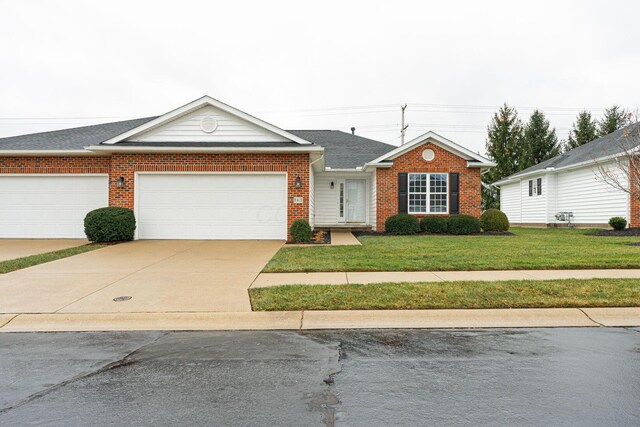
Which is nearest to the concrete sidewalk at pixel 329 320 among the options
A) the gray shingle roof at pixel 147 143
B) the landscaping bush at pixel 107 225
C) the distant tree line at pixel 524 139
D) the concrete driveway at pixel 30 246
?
the concrete driveway at pixel 30 246

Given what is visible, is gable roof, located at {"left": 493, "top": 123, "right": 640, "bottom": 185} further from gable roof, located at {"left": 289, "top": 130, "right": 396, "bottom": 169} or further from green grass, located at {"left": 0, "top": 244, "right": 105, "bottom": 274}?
green grass, located at {"left": 0, "top": 244, "right": 105, "bottom": 274}

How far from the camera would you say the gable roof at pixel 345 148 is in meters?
20.3

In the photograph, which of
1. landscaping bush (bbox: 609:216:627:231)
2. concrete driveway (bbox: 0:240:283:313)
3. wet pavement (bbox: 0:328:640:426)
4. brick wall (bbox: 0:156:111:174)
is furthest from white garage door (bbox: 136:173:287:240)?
landscaping bush (bbox: 609:216:627:231)

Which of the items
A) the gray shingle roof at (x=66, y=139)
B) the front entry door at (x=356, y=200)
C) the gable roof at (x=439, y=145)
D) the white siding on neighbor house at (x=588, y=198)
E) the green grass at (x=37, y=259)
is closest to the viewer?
the green grass at (x=37, y=259)

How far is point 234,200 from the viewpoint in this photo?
1501cm

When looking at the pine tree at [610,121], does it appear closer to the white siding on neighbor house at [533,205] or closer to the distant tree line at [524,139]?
the distant tree line at [524,139]

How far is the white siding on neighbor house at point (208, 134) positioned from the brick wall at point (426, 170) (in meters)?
5.80

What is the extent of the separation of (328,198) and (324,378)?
17017mm

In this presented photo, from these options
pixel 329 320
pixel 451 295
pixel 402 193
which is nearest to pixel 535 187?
pixel 402 193

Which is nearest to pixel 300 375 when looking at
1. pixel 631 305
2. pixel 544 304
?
pixel 544 304

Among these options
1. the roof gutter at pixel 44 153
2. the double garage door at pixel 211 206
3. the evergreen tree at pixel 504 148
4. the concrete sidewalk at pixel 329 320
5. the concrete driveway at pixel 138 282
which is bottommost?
the concrete sidewalk at pixel 329 320

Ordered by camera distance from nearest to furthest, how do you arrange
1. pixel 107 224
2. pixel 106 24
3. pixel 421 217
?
1. pixel 107 224
2. pixel 106 24
3. pixel 421 217

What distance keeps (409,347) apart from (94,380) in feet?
9.99

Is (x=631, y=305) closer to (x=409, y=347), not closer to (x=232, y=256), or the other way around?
(x=409, y=347)
